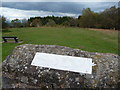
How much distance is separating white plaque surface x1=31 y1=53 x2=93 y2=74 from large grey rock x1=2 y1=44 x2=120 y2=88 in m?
0.09

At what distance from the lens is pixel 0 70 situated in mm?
3082

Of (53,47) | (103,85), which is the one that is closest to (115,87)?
→ (103,85)

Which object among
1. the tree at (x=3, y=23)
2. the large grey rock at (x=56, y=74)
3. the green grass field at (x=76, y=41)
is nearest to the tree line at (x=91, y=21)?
the tree at (x=3, y=23)

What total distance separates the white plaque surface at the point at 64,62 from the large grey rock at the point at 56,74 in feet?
0.30

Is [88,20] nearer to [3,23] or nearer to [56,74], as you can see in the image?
[3,23]

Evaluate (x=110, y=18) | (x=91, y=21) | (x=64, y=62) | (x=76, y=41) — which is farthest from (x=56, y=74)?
(x=91, y=21)

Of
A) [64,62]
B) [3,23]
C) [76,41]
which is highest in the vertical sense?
[3,23]

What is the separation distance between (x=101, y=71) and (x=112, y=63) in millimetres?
384

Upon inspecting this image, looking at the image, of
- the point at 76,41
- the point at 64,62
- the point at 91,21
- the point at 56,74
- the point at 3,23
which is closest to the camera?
the point at 56,74

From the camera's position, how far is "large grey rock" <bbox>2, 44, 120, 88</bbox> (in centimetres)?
261

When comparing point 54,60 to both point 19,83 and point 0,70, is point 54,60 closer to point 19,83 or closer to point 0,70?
point 19,83

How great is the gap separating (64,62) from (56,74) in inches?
13.7

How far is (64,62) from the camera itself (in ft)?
9.50

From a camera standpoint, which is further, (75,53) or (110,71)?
(75,53)
